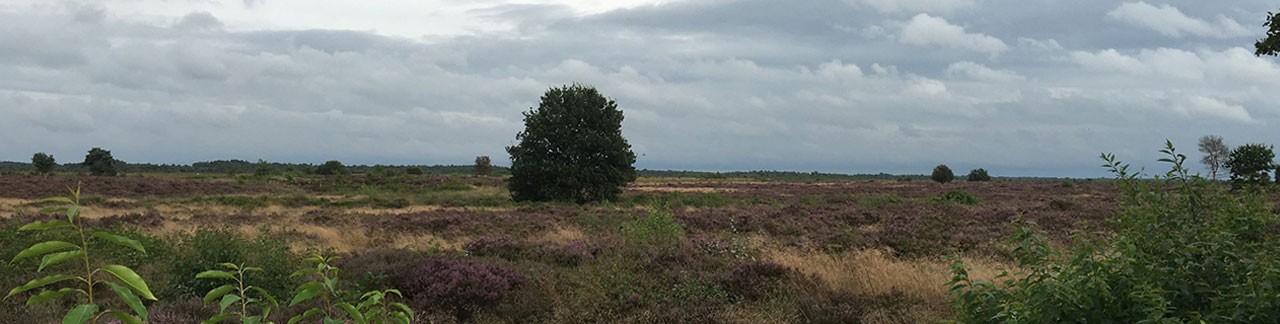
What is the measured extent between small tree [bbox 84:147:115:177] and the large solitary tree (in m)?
58.3

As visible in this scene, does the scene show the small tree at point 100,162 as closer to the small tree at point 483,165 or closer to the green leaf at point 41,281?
the small tree at point 483,165

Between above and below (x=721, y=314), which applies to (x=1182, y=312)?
above

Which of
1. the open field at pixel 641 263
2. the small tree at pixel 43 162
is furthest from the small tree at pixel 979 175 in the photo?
the small tree at pixel 43 162

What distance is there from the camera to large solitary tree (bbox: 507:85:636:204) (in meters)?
34.9

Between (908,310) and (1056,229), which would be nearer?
(908,310)

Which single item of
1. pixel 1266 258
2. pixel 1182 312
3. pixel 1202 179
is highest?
pixel 1202 179

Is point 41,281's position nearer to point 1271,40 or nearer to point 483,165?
point 1271,40

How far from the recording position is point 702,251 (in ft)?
37.6

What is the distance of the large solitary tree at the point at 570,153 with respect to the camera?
34906 mm

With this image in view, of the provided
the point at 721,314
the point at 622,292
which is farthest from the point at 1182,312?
the point at 622,292

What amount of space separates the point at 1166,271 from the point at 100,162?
90288 mm

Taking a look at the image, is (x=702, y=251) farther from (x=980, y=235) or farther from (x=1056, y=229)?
(x=1056, y=229)

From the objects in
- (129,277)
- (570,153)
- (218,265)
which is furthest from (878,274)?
(570,153)

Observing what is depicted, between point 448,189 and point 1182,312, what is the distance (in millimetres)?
51784
